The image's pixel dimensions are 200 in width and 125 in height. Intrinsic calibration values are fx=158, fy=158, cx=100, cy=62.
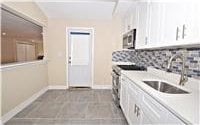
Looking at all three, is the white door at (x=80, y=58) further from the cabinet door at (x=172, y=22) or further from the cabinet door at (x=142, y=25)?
the cabinet door at (x=172, y=22)

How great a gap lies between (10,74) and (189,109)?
2898mm

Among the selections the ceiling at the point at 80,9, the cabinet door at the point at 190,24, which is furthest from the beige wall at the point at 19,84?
the cabinet door at the point at 190,24

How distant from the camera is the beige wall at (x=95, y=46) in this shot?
508 cm

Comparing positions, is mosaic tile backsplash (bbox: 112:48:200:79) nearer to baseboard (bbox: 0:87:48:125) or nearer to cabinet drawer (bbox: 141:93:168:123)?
cabinet drawer (bbox: 141:93:168:123)

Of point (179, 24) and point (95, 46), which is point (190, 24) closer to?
point (179, 24)

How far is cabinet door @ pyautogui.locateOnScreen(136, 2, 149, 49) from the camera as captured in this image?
8.87 ft

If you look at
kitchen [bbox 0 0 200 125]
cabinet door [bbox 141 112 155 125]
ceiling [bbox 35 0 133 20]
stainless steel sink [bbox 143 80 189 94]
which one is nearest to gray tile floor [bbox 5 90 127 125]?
kitchen [bbox 0 0 200 125]

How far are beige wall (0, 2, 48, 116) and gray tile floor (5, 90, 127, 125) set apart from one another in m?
0.28

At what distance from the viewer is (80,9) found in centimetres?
459

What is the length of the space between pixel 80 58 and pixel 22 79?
2.25 meters

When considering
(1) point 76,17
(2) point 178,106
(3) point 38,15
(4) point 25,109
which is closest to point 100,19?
(1) point 76,17

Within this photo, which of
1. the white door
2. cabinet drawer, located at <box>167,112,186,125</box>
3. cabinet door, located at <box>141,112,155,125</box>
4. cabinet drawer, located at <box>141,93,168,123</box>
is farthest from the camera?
the white door

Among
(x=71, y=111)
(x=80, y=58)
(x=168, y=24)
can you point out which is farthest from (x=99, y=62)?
(x=168, y=24)

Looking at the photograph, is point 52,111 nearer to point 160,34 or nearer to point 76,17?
point 160,34
